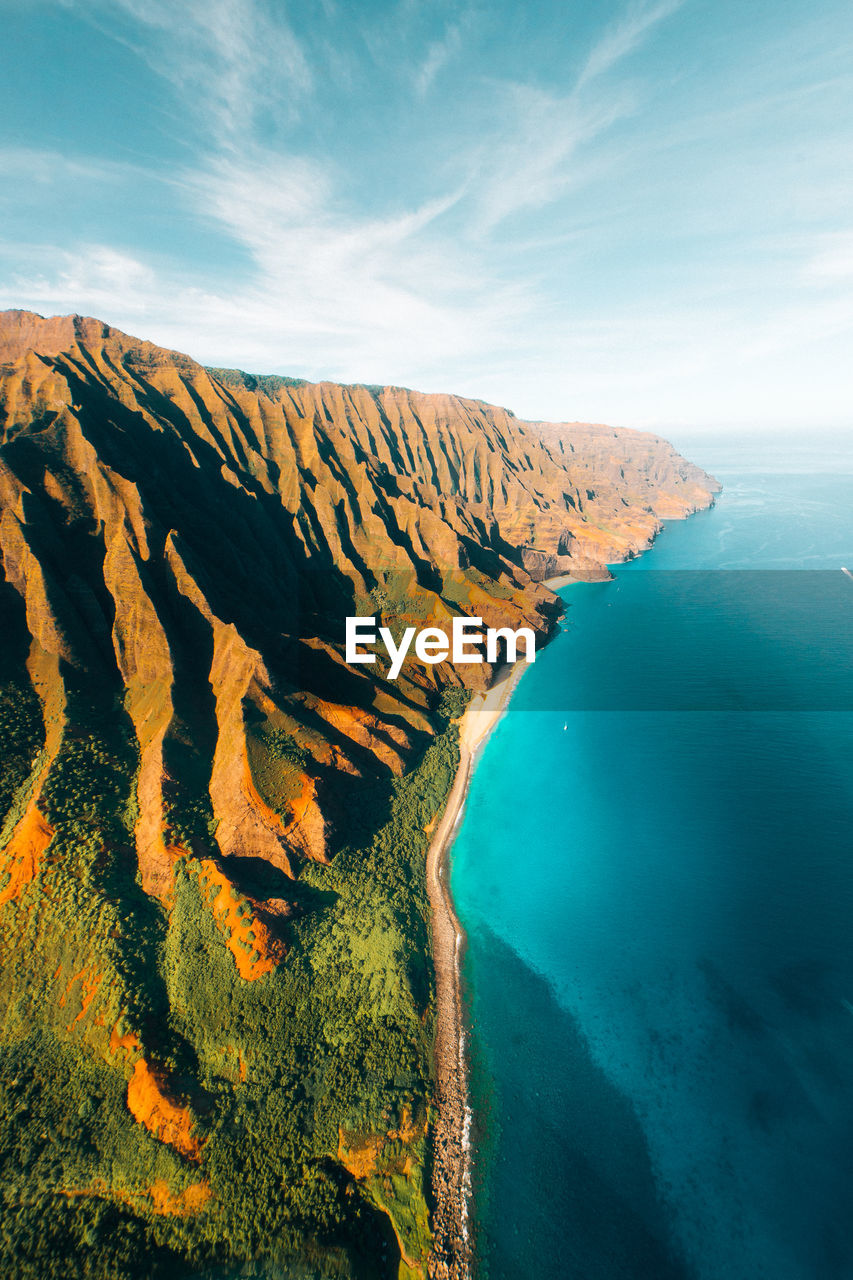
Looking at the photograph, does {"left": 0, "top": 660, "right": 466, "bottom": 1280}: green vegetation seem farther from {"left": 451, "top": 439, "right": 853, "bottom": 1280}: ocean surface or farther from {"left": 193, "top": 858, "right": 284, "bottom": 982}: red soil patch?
{"left": 451, "top": 439, "right": 853, "bottom": 1280}: ocean surface

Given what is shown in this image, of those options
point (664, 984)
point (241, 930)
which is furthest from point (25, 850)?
point (664, 984)

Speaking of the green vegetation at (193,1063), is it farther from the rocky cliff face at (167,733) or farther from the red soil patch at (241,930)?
the red soil patch at (241,930)

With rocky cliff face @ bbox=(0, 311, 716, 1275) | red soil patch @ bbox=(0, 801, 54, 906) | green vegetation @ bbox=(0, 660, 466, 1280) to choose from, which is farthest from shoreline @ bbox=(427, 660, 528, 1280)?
red soil patch @ bbox=(0, 801, 54, 906)

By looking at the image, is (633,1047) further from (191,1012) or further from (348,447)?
(348,447)

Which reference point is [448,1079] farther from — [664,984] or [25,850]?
[25,850]

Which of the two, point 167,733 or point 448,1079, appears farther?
point 167,733

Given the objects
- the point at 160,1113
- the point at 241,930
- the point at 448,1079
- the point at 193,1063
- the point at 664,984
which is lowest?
the point at 448,1079

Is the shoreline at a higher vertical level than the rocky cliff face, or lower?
lower
